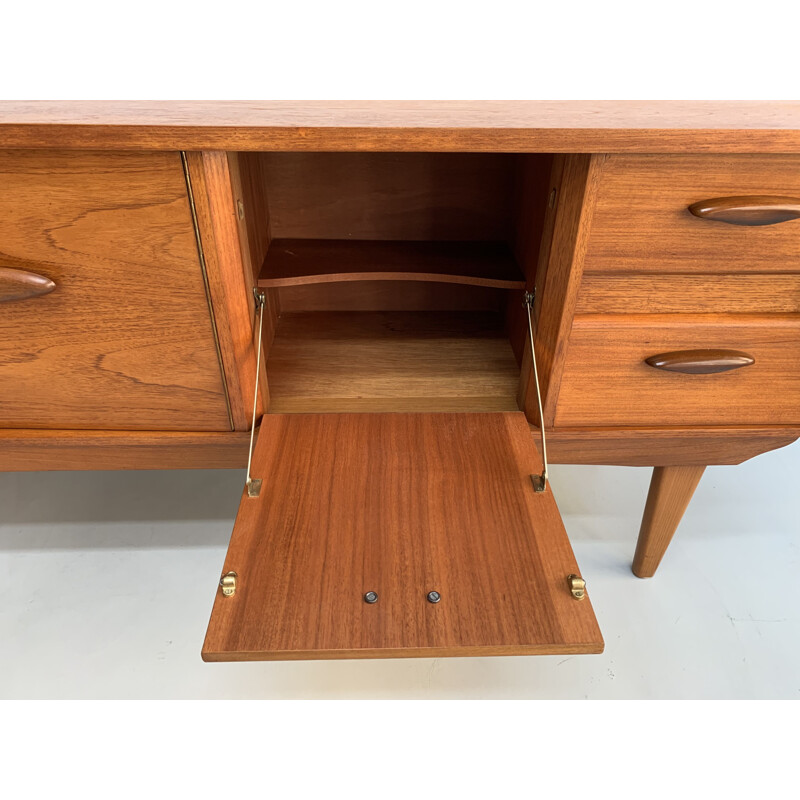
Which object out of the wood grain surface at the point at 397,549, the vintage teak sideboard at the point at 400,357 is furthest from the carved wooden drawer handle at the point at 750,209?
the wood grain surface at the point at 397,549

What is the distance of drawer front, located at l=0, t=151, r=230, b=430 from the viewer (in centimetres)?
79

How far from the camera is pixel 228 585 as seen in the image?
0.74 meters

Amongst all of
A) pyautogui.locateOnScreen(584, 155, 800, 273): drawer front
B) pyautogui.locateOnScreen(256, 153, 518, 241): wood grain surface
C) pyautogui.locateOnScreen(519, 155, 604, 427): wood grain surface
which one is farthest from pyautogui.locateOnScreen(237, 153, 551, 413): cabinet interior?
pyautogui.locateOnScreen(584, 155, 800, 273): drawer front

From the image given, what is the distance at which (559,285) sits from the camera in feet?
2.99

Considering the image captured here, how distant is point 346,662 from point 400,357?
572 mm

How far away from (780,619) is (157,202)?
4.36ft

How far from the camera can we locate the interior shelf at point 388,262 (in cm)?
105

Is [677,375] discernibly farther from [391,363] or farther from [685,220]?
[391,363]

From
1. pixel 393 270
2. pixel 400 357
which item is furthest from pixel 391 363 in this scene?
pixel 393 270

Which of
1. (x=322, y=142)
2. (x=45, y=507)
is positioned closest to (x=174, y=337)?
Result: (x=322, y=142)

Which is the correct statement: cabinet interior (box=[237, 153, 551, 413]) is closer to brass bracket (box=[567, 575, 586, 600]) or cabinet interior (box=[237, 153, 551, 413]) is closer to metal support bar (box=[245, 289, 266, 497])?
metal support bar (box=[245, 289, 266, 497])

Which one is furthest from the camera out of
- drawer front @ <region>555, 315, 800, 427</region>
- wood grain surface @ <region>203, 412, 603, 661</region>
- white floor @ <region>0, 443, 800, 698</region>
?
white floor @ <region>0, 443, 800, 698</region>

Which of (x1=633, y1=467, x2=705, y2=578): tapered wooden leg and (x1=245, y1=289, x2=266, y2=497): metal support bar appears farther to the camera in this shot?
(x1=633, y1=467, x2=705, y2=578): tapered wooden leg

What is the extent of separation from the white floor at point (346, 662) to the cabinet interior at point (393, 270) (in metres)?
0.48
